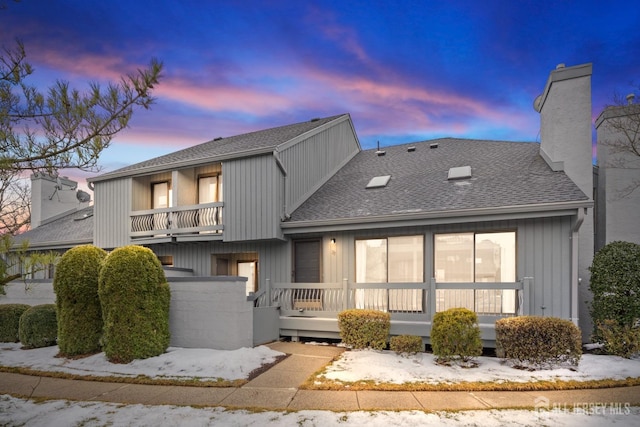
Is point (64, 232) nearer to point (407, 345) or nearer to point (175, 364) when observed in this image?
point (175, 364)

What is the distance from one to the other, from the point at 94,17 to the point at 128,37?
2065 mm

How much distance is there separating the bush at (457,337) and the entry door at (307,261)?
14.3 ft

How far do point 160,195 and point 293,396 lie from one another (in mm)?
10457

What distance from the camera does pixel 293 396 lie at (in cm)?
575

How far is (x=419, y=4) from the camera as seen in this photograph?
10938mm

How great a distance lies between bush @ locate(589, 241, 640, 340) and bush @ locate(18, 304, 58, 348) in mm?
13268

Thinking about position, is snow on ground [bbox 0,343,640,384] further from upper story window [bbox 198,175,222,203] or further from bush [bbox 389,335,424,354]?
upper story window [bbox 198,175,222,203]

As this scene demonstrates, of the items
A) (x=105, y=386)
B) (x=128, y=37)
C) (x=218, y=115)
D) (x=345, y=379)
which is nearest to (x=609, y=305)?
(x=345, y=379)

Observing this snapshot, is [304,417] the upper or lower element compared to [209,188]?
lower

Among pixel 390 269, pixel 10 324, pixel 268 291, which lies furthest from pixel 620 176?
pixel 10 324

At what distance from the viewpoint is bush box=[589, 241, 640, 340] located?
25.2ft

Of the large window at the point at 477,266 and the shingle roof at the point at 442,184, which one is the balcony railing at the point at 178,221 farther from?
the large window at the point at 477,266

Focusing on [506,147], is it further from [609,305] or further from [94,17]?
[94,17]

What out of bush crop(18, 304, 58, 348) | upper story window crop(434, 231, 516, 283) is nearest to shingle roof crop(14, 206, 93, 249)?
bush crop(18, 304, 58, 348)
